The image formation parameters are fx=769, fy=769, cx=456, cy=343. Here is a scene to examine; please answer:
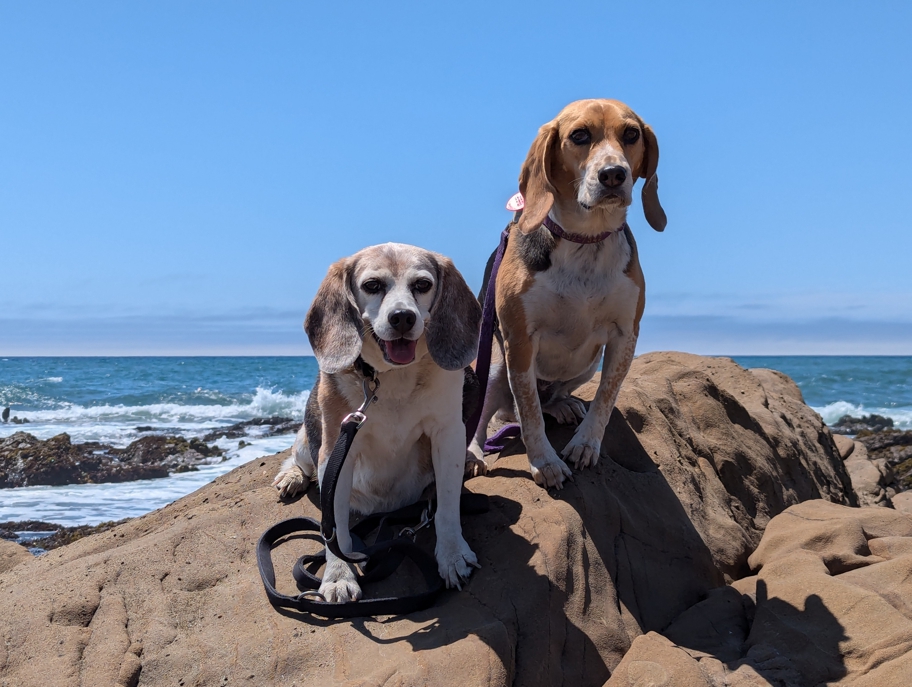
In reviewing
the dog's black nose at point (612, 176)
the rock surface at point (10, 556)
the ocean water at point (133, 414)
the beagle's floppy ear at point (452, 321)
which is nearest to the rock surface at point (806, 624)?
the beagle's floppy ear at point (452, 321)

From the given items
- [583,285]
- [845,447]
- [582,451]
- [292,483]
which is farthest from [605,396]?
[845,447]

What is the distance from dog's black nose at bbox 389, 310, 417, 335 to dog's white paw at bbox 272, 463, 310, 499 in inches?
63.8

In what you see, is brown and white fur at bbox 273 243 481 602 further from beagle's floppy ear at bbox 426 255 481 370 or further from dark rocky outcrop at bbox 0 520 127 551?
dark rocky outcrop at bbox 0 520 127 551

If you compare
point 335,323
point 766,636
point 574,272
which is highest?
point 574,272

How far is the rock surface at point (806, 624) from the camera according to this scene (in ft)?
10.2

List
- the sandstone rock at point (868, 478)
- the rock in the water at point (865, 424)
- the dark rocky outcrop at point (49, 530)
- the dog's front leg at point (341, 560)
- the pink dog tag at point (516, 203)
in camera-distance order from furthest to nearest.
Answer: the rock in the water at point (865, 424)
the dark rocky outcrop at point (49, 530)
the sandstone rock at point (868, 478)
the pink dog tag at point (516, 203)
the dog's front leg at point (341, 560)

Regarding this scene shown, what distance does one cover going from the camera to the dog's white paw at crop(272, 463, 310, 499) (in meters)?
4.59

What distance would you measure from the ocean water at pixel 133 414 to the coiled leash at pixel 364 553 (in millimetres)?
6885

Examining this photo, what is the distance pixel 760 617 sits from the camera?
3604 millimetres

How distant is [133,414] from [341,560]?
72.8 feet

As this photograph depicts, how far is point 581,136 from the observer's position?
4.13 m

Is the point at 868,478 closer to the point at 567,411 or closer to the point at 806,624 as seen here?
the point at 567,411

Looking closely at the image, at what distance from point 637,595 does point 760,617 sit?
0.58m

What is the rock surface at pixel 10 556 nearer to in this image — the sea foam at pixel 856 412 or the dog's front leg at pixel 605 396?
the dog's front leg at pixel 605 396
